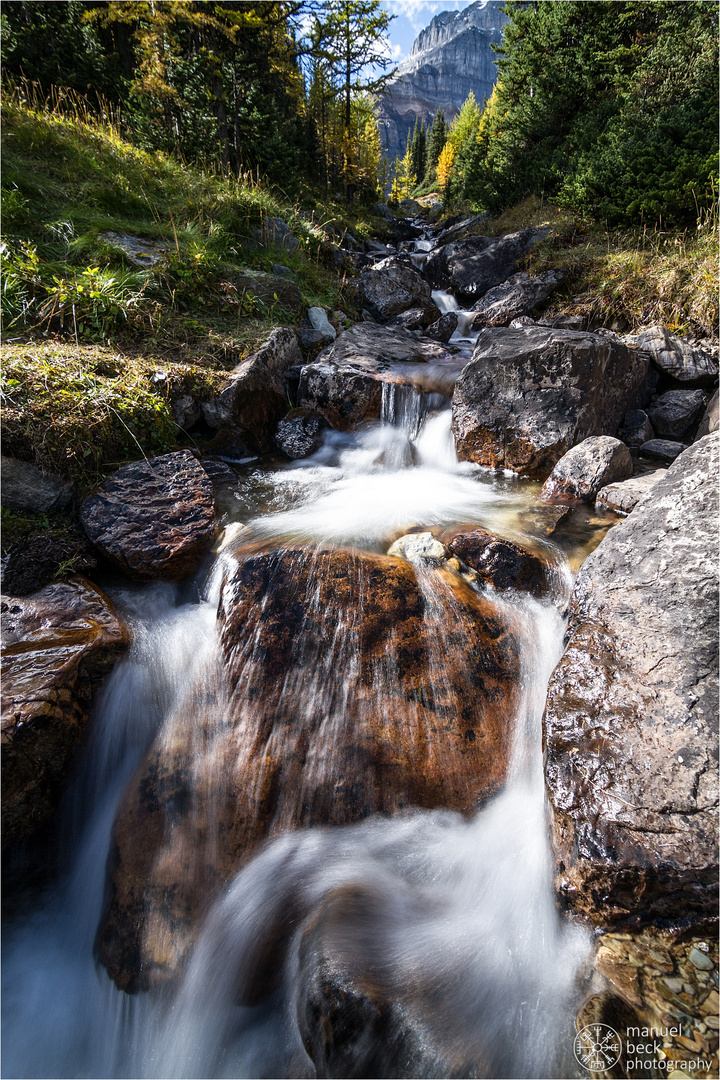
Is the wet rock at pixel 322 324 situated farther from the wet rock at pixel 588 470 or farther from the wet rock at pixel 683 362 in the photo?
the wet rock at pixel 683 362

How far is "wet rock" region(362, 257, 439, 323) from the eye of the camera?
9.78m

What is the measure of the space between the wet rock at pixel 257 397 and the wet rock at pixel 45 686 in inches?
119

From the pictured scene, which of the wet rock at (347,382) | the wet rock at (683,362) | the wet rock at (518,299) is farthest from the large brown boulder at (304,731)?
the wet rock at (518,299)

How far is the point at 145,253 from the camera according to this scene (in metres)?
6.17

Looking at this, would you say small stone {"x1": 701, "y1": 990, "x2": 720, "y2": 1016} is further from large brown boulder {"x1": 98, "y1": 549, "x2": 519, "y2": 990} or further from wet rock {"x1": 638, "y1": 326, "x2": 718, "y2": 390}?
wet rock {"x1": 638, "y1": 326, "x2": 718, "y2": 390}

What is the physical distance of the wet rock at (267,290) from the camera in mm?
6816

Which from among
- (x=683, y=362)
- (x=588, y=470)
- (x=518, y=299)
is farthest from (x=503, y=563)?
(x=518, y=299)

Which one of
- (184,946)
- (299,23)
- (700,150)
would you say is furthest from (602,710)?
(299,23)

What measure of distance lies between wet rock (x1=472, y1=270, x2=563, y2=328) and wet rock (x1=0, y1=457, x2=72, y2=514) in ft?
28.0

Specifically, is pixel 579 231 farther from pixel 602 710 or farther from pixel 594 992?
pixel 594 992

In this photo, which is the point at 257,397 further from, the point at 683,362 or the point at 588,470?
the point at 683,362

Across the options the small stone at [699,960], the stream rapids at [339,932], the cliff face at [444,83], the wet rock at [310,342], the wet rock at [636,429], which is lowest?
the stream rapids at [339,932]

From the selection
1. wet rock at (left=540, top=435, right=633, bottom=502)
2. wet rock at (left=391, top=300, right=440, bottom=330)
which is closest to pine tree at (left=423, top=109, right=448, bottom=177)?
wet rock at (left=391, top=300, right=440, bottom=330)

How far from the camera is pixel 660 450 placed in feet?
17.6
